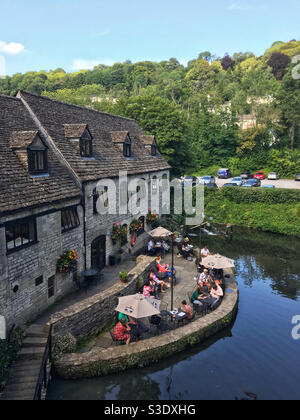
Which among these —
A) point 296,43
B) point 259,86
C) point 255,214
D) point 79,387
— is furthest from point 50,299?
point 296,43

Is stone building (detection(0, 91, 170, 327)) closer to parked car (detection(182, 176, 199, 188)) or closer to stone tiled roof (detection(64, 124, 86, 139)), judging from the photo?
stone tiled roof (detection(64, 124, 86, 139))

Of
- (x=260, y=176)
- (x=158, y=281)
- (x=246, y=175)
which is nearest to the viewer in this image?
(x=158, y=281)

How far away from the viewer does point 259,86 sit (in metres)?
64.5

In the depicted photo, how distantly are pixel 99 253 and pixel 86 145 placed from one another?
683 cm

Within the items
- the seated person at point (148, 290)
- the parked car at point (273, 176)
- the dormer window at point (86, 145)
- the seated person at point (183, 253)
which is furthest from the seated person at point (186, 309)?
the parked car at point (273, 176)

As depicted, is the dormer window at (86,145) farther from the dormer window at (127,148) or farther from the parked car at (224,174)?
the parked car at (224,174)

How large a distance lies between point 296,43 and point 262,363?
5614 inches

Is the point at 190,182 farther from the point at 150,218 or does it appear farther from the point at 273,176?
the point at 150,218

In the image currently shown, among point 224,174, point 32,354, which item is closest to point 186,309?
point 32,354

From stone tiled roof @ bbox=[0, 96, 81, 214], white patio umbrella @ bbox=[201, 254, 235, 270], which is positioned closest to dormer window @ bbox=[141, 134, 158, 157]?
stone tiled roof @ bbox=[0, 96, 81, 214]

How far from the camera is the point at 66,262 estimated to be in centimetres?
1458

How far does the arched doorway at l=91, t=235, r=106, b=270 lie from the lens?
18.1 meters

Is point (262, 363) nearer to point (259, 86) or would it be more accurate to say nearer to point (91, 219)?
point (91, 219)

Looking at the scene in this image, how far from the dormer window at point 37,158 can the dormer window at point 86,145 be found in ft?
→ 12.5
